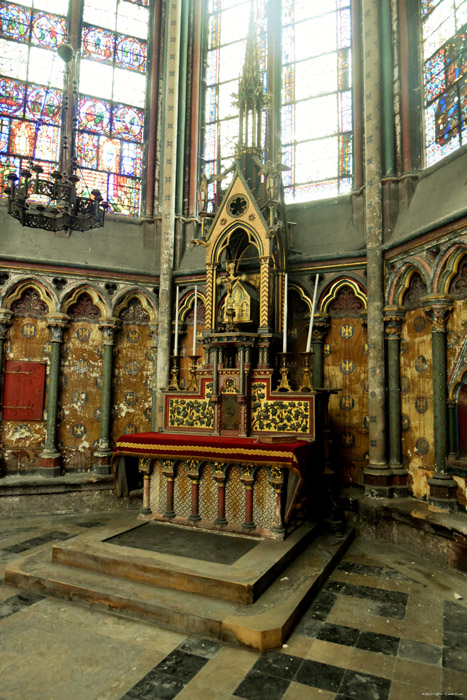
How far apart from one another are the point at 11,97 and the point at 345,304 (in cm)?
764

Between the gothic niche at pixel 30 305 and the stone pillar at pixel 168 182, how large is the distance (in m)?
2.19

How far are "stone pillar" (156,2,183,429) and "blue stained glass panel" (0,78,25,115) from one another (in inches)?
111

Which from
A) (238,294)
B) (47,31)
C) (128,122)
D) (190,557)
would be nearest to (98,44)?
A: (47,31)

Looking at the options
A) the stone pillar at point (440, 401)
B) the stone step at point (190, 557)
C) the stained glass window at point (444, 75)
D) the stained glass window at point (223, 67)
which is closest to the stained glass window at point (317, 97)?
the stained glass window at point (223, 67)

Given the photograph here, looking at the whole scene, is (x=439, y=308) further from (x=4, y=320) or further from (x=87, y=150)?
(x=87, y=150)

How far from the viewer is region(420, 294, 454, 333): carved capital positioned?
6238 mm

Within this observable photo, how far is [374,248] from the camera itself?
7.43 meters

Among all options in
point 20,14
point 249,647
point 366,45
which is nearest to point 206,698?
point 249,647

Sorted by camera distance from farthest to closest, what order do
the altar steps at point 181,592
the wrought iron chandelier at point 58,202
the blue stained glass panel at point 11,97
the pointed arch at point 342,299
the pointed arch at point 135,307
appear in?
the blue stained glass panel at point 11,97 → the pointed arch at point 135,307 → the pointed arch at point 342,299 → the wrought iron chandelier at point 58,202 → the altar steps at point 181,592

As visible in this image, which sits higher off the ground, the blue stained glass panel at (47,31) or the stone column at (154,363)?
the blue stained glass panel at (47,31)

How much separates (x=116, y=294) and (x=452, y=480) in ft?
21.1

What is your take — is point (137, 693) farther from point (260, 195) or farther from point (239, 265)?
point (260, 195)

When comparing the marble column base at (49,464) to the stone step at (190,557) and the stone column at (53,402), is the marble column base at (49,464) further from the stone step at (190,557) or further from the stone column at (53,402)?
the stone step at (190,557)

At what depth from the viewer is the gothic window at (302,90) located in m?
8.80
